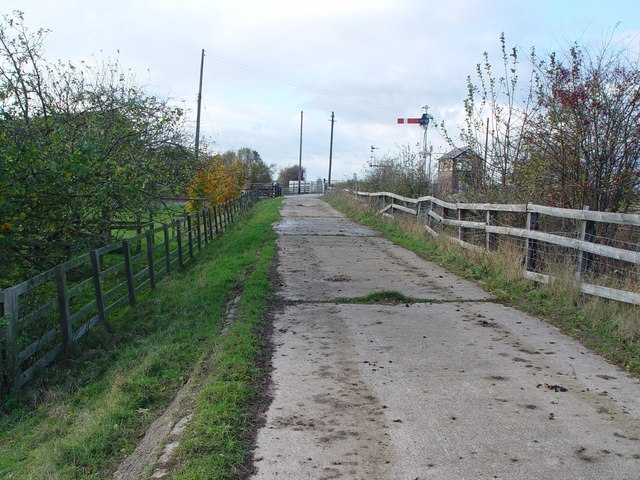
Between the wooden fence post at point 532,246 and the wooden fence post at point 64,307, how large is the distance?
21.8ft

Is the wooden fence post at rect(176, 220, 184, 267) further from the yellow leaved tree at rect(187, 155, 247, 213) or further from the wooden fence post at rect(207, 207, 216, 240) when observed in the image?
the wooden fence post at rect(207, 207, 216, 240)

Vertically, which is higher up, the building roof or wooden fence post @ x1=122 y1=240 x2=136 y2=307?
the building roof

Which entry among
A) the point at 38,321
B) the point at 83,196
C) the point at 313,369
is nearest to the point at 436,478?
the point at 313,369

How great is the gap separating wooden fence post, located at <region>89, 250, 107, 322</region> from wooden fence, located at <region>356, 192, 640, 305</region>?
6.43 m

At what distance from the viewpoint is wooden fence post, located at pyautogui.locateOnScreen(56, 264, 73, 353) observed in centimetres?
756

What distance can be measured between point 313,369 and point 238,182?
3514cm

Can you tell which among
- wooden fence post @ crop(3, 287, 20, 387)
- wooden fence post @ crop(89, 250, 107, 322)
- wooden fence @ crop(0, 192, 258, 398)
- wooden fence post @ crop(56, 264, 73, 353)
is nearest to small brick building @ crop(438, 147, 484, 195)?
wooden fence @ crop(0, 192, 258, 398)

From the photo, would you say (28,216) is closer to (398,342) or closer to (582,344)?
(398,342)

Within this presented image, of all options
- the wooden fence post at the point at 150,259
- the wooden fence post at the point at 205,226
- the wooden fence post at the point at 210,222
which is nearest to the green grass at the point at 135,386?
the wooden fence post at the point at 150,259

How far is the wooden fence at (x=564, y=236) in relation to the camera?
7.10 m

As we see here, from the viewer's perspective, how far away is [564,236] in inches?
357

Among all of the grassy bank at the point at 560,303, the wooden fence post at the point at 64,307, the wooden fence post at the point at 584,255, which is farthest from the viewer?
the wooden fence post at the point at 584,255

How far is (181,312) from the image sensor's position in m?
8.91

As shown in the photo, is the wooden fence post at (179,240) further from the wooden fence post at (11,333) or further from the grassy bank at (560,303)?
the wooden fence post at (11,333)
